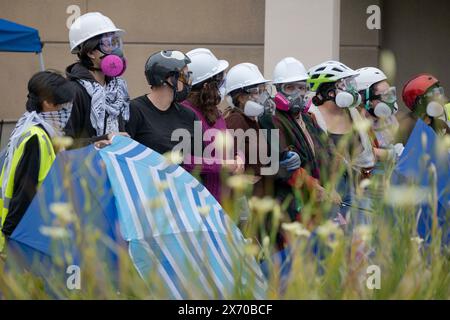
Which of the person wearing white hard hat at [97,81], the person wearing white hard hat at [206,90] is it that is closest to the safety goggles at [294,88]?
→ the person wearing white hard hat at [206,90]

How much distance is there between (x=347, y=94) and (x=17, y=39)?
4574 mm

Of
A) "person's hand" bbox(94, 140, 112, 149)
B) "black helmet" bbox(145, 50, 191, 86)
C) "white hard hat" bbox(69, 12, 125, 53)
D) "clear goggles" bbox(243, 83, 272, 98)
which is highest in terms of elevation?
"white hard hat" bbox(69, 12, 125, 53)

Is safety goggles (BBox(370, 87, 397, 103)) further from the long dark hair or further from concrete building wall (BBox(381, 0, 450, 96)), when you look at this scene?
concrete building wall (BBox(381, 0, 450, 96))

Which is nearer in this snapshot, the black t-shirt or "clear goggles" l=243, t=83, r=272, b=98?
the black t-shirt

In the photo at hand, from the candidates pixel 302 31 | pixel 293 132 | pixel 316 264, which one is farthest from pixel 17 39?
pixel 316 264

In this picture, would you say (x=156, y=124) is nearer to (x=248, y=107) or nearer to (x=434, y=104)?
(x=248, y=107)

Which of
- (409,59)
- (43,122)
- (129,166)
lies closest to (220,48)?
(409,59)

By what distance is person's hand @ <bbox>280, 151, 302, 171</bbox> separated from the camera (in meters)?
6.49

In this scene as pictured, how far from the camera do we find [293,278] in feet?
9.94

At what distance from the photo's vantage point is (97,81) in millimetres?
5957

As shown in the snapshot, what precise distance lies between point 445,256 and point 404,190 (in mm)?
251

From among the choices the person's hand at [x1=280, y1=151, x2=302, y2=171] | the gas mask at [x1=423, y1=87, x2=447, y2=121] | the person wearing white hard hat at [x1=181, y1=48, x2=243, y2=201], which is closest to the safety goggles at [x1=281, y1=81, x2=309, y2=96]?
the person wearing white hard hat at [x1=181, y1=48, x2=243, y2=201]
